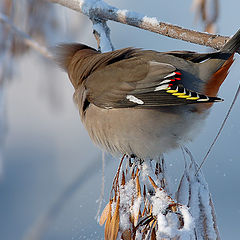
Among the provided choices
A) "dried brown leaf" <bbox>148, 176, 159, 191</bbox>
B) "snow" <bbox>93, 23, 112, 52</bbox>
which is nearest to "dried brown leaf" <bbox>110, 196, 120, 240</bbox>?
"dried brown leaf" <bbox>148, 176, 159, 191</bbox>

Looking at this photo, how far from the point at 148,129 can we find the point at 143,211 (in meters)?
0.54

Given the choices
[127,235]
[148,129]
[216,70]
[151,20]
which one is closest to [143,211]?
[127,235]

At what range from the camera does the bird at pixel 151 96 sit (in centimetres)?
202

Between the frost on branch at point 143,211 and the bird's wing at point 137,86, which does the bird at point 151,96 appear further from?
the frost on branch at point 143,211

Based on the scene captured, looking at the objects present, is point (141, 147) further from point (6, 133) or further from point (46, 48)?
point (46, 48)

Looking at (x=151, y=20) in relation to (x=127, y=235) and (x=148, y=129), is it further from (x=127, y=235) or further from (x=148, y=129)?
(x=127, y=235)

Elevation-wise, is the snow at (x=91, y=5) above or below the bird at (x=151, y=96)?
above

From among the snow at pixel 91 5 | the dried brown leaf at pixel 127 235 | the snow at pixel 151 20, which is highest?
the snow at pixel 91 5

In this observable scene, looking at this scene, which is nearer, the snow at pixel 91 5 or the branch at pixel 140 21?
the branch at pixel 140 21

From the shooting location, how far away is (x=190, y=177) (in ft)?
5.63

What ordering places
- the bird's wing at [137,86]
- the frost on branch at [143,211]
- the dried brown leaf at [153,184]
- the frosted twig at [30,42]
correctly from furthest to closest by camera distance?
the frosted twig at [30,42]
the bird's wing at [137,86]
the dried brown leaf at [153,184]
the frost on branch at [143,211]

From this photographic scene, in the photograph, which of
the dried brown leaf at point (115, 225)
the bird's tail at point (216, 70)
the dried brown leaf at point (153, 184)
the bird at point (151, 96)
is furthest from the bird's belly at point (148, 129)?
the dried brown leaf at point (115, 225)

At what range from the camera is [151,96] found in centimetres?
207

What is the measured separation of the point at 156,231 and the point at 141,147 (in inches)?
26.2
